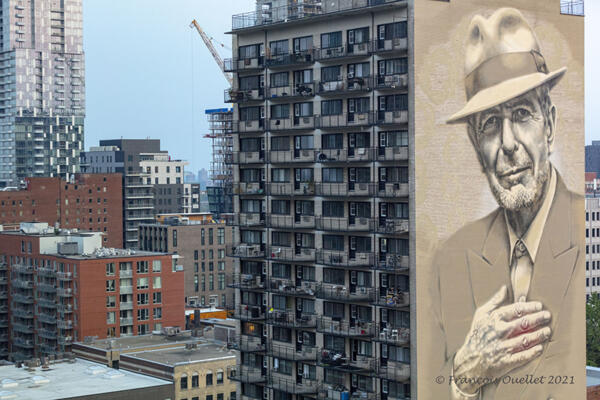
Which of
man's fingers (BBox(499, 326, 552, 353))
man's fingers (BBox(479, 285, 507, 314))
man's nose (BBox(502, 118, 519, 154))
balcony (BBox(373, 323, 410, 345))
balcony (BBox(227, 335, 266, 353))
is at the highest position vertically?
man's nose (BBox(502, 118, 519, 154))

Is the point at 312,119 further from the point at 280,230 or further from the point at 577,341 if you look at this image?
the point at 577,341

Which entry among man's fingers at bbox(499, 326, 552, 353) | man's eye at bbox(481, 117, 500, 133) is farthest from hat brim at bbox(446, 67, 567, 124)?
man's fingers at bbox(499, 326, 552, 353)

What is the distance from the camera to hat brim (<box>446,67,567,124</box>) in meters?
103

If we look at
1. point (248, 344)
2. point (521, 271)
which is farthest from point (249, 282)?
point (521, 271)

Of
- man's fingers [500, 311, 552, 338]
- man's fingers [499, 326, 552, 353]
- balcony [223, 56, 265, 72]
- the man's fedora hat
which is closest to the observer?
the man's fedora hat

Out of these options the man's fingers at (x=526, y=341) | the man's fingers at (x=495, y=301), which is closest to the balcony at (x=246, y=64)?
the man's fingers at (x=495, y=301)

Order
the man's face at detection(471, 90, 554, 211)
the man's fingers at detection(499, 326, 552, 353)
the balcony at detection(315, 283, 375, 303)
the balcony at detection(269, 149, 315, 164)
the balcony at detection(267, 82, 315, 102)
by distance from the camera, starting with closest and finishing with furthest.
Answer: the balcony at detection(315, 283, 375, 303) → the man's face at detection(471, 90, 554, 211) → the man's fingers at detection(499, 326, 552, 353) → the balcony at detection(267, 82, 315, 102) → the balcony at detection(269, 149, 315, 164)

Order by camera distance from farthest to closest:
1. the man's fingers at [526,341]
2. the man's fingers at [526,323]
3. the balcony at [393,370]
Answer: the man's fingers at [526,341] → the man's fingers at [526,323] → the balcony at [393,370]

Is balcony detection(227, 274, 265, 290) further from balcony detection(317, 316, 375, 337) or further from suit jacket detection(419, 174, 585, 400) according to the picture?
suit jacket detection(419, 174, 585, 400)

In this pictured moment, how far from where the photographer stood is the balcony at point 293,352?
106900 mm

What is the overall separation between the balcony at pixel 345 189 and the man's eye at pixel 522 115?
16.1 metres

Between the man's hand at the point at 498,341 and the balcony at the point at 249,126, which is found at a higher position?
the balcony at the point at 249,126

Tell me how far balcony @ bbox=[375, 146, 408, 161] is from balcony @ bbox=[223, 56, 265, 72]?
17.1 meters

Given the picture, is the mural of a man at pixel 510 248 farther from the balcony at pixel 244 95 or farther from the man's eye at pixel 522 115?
the balcony at pixel 244 95
